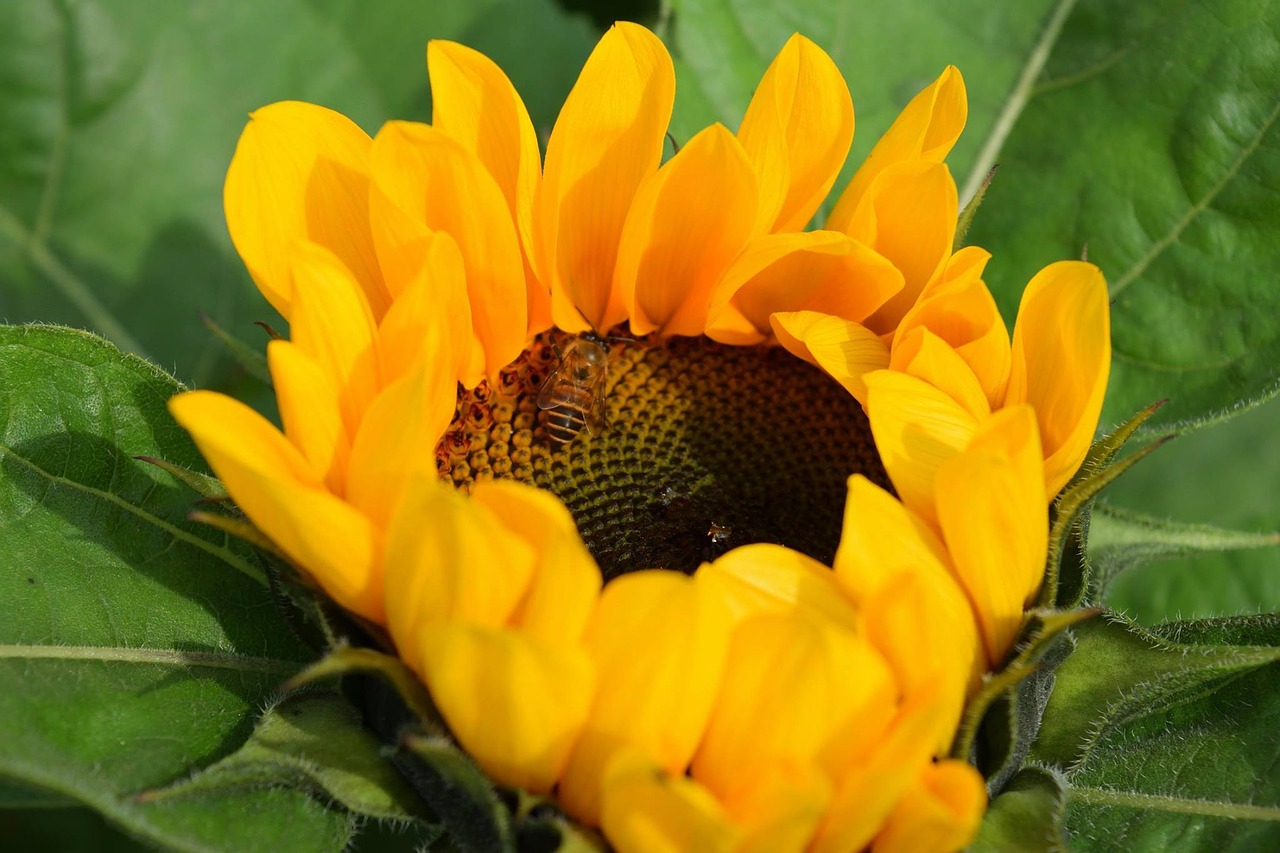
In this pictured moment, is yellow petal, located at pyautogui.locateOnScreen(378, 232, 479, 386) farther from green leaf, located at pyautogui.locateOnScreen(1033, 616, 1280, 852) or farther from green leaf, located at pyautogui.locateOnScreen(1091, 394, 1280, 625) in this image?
green leaf, located at pyautogui.locateOnScreen(1091, 394, 1280, 625)

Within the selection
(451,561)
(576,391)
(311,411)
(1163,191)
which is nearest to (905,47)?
(1163,191)

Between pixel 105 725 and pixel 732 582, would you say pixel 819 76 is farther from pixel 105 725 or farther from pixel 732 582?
pixel 105 725

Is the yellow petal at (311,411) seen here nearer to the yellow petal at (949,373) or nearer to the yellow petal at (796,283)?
the yellow petal at (796,283)

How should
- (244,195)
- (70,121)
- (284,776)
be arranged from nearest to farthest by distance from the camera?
(284,776) → (244,195) → (70,121)

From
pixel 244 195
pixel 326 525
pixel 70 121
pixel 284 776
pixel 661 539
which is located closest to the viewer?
pixel 326 525

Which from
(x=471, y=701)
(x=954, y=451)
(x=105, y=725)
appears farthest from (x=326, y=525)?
(x=954, y=451)

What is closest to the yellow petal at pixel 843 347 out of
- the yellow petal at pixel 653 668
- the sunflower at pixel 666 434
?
the sunflower at pixel 666 434
